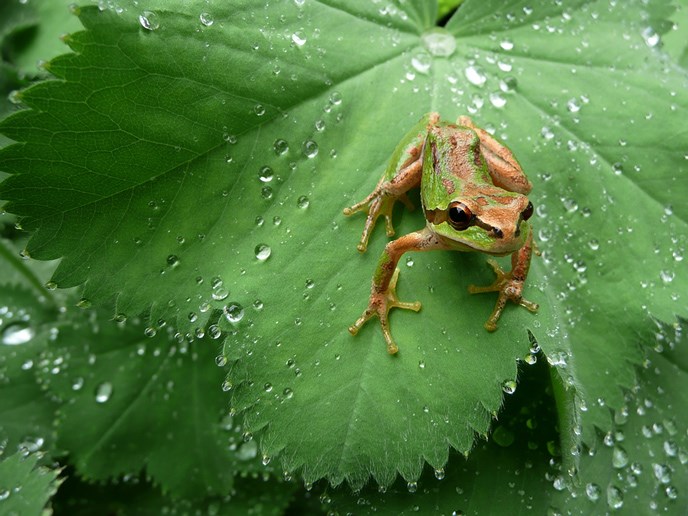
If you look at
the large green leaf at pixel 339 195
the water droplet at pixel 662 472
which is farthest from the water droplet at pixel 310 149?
the water droplet at pixel 662 472

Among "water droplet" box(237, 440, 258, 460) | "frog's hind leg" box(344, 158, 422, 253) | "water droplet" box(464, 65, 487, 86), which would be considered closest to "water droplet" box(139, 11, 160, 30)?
"frog's hind leg" box(344, 158, 422, 253)

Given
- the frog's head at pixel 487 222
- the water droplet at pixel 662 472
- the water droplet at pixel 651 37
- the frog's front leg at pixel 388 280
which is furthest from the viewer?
the water droplet at pixel 651 37

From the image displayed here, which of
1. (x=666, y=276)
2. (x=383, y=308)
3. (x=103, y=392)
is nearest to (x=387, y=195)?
(x=383, y=308)

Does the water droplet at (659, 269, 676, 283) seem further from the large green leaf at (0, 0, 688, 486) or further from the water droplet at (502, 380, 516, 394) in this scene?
the water droplet at (502, 380, 516, 394)

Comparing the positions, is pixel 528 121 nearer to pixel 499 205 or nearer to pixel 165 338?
pixel 499 205

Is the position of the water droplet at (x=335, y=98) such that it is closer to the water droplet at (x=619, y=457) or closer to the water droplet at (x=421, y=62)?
the water droplet at (x=421, y=62)

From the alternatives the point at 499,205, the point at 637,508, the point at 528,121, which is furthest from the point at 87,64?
the point at 637,508
